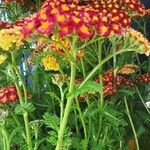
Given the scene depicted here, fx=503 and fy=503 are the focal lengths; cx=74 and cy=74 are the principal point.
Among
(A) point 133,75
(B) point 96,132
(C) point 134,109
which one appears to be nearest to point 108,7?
(B) point 96,132

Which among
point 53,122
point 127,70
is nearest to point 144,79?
point 127,70

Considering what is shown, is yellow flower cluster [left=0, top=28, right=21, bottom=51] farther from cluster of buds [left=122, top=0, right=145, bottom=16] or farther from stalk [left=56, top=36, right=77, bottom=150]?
cluster of buds [left=122, top=0, right=145, bottom=16]

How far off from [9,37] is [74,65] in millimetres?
262

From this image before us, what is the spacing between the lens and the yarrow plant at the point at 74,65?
5.53 feet

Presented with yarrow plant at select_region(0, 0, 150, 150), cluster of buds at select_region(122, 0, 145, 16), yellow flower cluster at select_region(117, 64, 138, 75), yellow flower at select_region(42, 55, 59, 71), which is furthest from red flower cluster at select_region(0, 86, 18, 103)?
cluster of buds at select_region(122, 0, 145, 16)

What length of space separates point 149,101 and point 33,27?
4.66 feet

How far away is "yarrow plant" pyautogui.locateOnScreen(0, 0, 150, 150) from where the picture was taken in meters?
1.69

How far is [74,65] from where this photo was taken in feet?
6.14

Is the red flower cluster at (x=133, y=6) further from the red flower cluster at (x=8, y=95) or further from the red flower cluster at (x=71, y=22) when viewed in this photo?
the red flower cluster at (x=8, y=95)

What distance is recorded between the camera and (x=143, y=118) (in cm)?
289

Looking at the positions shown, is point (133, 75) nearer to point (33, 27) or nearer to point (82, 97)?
point (82, 97)

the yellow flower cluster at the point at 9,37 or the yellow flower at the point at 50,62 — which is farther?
the yellow flower at the point at 50,62

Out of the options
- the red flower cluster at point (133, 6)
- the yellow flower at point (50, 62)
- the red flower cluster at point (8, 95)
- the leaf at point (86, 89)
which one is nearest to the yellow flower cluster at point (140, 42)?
the leaf at point (86, 89)

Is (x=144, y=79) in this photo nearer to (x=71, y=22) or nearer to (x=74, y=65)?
(x=74, y=65)
